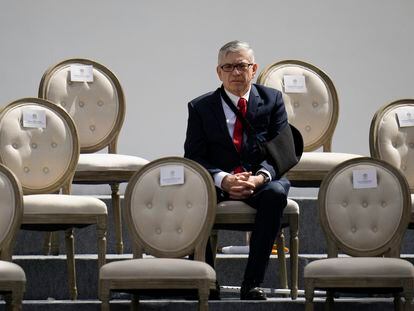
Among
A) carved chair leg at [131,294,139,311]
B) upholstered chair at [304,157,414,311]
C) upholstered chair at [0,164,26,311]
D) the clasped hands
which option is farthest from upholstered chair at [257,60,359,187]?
upholstered chair at [0,164,26,311]

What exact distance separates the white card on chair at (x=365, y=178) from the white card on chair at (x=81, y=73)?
1.83m

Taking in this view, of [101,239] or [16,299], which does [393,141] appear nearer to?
[101,239]

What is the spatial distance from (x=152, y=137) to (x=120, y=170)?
1.35 m

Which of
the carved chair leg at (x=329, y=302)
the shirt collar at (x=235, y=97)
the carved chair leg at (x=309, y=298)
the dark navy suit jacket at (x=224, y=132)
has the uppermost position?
the shirt collar at (x=235, y=97)

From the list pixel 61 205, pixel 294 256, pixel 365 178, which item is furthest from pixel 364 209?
pixel 61 205

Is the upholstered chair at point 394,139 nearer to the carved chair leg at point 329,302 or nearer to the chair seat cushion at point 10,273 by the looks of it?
the carved chair leg at point 329,302

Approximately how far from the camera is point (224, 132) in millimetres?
7762

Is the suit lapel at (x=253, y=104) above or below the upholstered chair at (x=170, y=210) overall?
above

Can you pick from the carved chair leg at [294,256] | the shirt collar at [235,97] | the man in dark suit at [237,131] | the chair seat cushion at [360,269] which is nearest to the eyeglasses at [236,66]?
the man in dark suit at [237,131]

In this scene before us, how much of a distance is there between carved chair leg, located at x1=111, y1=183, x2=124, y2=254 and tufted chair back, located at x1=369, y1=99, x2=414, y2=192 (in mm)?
1402

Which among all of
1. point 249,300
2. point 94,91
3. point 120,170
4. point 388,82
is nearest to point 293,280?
point 249,300

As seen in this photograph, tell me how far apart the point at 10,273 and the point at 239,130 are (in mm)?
1430

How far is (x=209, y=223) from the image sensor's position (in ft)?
24.5

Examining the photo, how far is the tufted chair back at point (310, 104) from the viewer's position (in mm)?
8695
